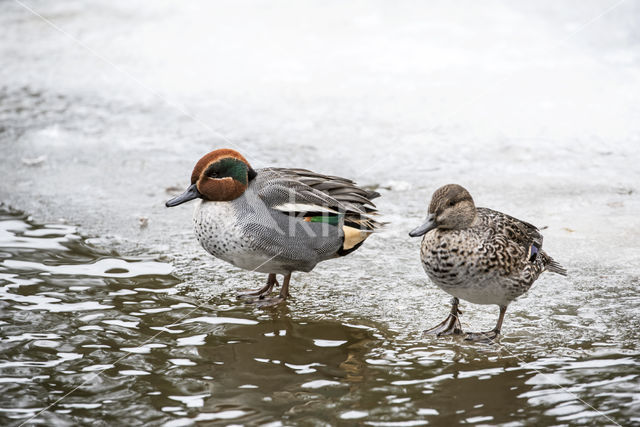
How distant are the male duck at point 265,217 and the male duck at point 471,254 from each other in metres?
0.79

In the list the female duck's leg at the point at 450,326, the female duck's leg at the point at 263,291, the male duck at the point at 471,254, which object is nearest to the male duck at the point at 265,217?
the female duck's leg at the point at 263,291

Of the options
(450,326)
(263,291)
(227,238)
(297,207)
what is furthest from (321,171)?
(450,326)

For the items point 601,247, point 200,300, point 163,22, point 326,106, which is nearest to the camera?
point 200,300

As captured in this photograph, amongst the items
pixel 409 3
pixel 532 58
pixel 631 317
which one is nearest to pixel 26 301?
pixel 631 317

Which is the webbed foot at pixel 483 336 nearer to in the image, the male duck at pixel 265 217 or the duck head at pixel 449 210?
the duck head at pixel 449 210

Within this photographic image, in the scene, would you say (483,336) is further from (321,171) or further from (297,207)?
(321,171)

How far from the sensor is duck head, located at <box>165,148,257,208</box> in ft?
15.9

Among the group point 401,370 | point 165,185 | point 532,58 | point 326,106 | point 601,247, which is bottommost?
point 401,370

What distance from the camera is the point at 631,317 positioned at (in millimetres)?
4516

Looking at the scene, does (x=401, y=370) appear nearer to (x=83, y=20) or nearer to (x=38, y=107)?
(x=38, y=107)

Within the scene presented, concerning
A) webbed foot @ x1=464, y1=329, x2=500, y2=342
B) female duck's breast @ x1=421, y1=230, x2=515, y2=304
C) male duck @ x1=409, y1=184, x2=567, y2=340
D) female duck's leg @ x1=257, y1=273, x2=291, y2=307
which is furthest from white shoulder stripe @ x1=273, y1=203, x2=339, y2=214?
webbed foot @ x1=464, y1=329, x2=500, y2=342

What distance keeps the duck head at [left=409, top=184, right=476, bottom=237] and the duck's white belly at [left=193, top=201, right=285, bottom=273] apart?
112 cm

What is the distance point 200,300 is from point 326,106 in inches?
155

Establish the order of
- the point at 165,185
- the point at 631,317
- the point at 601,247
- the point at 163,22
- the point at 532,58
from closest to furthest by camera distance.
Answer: the point at 631,317
the point at 601,247
the point at 165,185
the point at 532,58
the point at 163,22
